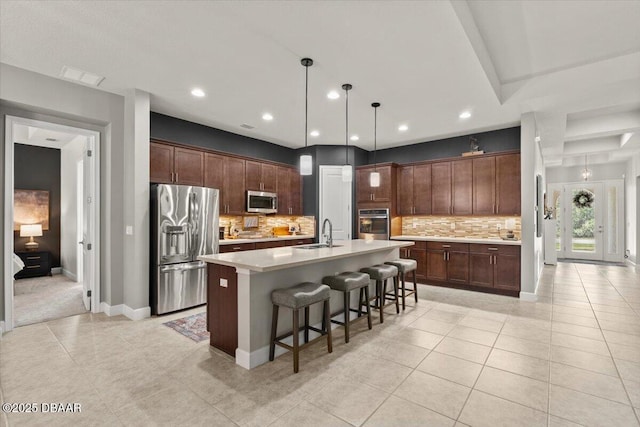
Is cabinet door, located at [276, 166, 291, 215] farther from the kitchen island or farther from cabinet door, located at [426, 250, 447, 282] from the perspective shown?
the kitchen island

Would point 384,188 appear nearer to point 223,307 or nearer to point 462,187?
point 462,187

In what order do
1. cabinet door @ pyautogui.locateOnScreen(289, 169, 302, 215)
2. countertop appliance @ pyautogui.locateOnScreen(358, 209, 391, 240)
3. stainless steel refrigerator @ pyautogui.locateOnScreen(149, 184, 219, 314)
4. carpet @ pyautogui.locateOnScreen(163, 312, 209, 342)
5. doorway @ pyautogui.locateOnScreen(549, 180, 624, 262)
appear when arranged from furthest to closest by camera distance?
doorway @ pyautogui.locateOnScreen(549, 180, 624, 262) → cabinet door @ pyautogui.locateOnScreen(289, 169, 302, 215) → countertop appliance @ pyautogui.locateOnScreen(358, 209, 391, 240) → stainless steel refrigerator @ pyautogui.locateOnScreen(149, 184, 219, 314) → carpet @ pyautogui.locateOnScreen(163, 312, 209, 342)

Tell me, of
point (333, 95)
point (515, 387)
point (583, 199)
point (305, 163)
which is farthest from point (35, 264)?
point (583, 199)

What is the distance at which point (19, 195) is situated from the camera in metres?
6.36

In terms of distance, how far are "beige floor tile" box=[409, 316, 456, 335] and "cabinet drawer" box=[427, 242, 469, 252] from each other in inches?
80.5

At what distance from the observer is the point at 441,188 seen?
6129mm

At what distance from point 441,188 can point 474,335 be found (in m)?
3.32

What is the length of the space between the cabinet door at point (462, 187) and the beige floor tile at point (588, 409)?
12.8 ft

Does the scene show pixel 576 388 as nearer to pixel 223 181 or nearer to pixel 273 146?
pixel 223 181

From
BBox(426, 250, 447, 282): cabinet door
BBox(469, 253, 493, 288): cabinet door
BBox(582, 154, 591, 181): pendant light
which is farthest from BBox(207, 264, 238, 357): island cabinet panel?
BBox(582, 154, 591, 181): pendant light

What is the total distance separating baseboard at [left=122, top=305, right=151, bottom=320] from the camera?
3.96 m

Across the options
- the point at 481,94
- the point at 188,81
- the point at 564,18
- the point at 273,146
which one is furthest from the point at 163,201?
the point at 564,18

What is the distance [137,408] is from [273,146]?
5422mm

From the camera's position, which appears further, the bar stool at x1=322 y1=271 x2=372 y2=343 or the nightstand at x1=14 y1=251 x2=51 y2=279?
the nightstand at x1=14 y1=251 x2=51 y2=279
